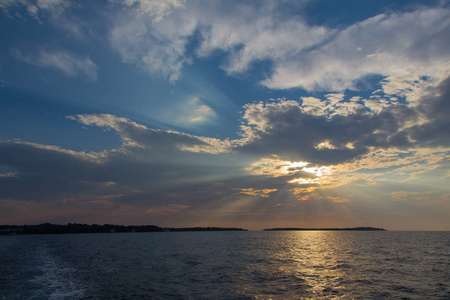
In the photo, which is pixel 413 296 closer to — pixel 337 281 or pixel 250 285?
pixel 337 281

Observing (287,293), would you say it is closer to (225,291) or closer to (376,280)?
(225,291)

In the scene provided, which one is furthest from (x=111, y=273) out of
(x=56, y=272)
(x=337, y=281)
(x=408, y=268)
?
(x=408, y=268)

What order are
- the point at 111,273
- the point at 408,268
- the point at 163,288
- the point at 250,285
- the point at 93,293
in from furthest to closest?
the point at 408,268
the point at 111,273
the point at 250,285
the point at 163,288
the point at 93,293

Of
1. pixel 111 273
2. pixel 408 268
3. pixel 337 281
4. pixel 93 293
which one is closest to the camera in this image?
pixel 93 293

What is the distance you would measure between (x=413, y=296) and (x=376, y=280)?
721cm

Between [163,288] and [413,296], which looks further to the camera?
[163,288]

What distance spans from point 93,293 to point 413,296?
99.4 ft

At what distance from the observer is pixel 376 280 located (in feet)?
108

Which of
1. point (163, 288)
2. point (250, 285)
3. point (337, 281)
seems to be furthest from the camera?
point (337, 281)

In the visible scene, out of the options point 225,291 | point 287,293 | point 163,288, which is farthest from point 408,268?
point 163,288

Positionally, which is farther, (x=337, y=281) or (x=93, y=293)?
(x=337, y=281)

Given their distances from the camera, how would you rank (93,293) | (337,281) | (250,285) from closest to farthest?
(93,293) < (250,285) < (337,281)

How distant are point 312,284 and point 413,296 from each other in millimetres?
9504

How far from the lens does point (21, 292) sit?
25.9 metres
